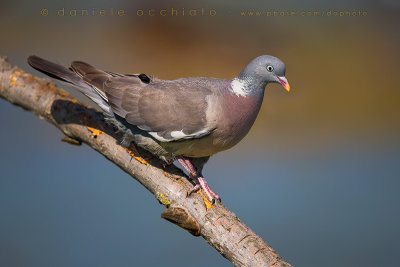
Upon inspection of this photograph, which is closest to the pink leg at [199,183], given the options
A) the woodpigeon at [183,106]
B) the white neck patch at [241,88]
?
the woodpigeon at [183,106]

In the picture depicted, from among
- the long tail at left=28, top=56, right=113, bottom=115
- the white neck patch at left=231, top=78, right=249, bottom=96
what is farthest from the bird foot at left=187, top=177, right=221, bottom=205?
the long tail at left=28, top=56, right=113, bottom=115

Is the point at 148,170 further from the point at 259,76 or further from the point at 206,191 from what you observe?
the point at 259,76

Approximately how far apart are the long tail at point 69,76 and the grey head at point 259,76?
91 centimetres

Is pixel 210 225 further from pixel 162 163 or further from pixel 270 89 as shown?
pixel 270 89

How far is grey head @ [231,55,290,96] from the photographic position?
116 inches

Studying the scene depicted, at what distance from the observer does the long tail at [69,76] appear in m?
3.13

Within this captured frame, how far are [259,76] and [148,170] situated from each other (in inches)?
37.5

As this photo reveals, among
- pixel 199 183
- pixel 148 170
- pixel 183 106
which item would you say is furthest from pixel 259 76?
pixel 148 170

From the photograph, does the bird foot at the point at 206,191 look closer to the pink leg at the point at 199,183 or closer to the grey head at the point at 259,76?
the pink leg at the point at 199,183

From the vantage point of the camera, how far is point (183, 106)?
3.01m

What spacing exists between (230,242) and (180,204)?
431mm

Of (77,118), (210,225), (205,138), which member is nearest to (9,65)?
(77,118)

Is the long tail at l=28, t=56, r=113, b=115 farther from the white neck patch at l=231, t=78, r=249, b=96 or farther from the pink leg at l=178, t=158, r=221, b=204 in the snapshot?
the white neck patch at l=231, t=78, r=249, b=96

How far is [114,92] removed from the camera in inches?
123
